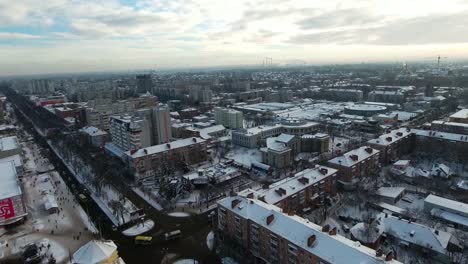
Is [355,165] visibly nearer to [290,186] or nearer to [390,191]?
[390,191]

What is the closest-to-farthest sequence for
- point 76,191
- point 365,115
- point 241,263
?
point 241,263, point 76,191, point 365,115

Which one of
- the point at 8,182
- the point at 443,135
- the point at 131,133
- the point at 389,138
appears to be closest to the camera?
the point at 8,182

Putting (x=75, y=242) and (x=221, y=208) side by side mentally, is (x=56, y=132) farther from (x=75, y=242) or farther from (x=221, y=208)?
(x=221, y=208)

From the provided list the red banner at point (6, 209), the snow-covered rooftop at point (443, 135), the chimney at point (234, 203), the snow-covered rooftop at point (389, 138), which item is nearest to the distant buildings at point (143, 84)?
the snow-covered rooftop at point (389, 138)

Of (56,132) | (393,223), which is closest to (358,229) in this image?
(393,223)

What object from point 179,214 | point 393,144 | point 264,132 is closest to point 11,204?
point 179,214

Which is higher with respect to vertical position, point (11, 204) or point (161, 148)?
point (161, 148)

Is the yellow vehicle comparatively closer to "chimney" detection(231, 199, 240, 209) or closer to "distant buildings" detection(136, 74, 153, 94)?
"chimney" detection(231, 199, 240, 209)
